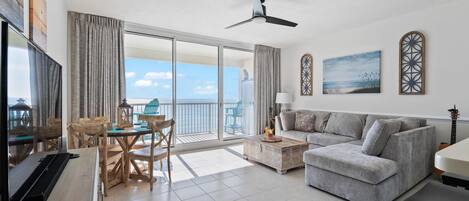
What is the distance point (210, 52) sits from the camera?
5363 mm

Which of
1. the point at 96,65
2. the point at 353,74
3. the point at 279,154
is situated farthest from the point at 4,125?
the point at 353,74

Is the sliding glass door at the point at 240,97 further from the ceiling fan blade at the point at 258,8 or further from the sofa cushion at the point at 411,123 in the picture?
the sofa cushion at the point at 411,123

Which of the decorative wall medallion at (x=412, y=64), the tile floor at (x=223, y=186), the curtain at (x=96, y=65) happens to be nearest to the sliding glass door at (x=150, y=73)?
the curtain at (x=96, y=65)

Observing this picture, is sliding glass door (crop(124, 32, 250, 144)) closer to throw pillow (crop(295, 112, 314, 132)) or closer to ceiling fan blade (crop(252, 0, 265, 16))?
throw pillow (crop(295, 112, 314, 132))

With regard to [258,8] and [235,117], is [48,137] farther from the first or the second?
[235,117]

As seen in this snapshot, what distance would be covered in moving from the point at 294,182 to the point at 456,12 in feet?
10.5

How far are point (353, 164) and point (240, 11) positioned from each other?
2.54 meters

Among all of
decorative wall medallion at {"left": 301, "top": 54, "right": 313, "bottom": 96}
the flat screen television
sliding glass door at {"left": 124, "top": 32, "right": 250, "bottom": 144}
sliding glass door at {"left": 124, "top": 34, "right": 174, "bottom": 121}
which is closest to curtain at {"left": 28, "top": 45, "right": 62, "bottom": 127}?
the flat screen television

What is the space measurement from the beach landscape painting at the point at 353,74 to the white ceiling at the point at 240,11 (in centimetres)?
61

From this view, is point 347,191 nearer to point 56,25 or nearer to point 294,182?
point 294,182

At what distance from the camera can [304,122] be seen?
4512 mm

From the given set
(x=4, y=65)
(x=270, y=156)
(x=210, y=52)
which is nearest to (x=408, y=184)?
(x=270, y=156)

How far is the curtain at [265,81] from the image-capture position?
18.0 feet

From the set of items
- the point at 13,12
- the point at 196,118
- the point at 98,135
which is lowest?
the point at 196,118
